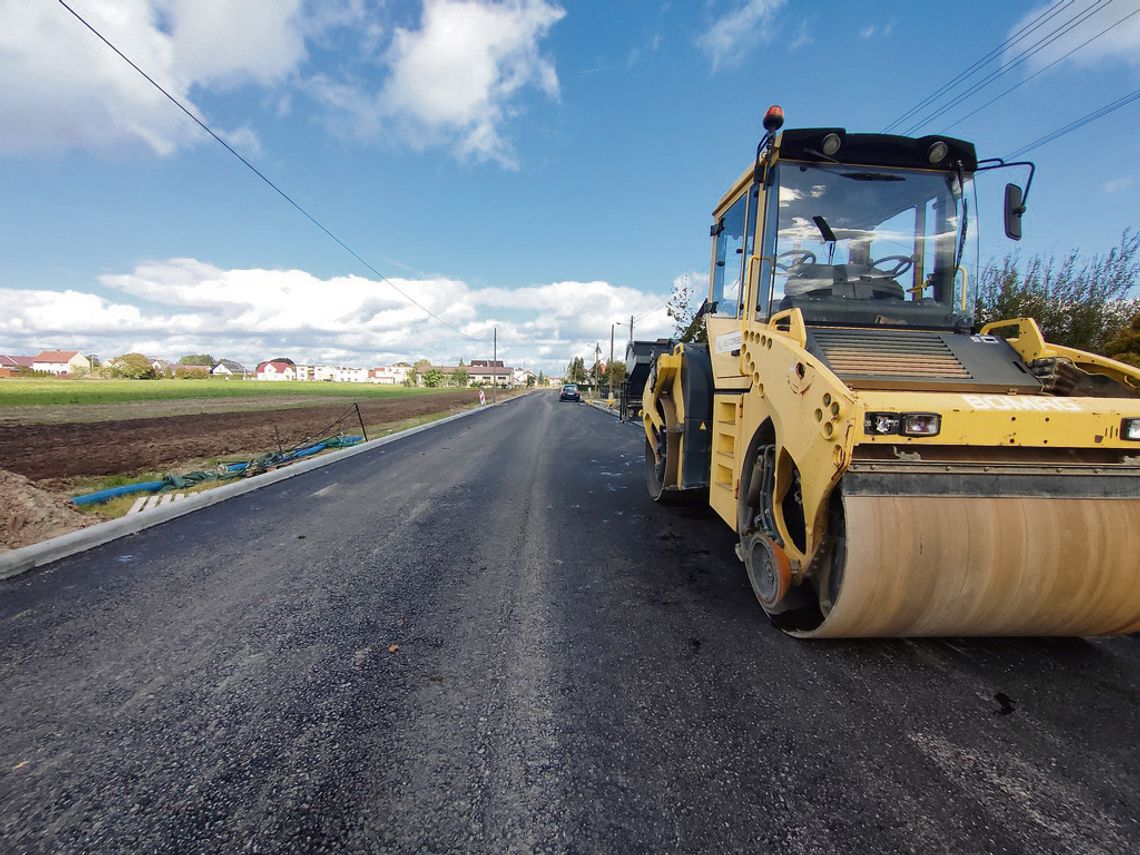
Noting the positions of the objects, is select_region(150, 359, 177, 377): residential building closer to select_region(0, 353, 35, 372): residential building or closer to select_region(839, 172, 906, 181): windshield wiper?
select_region(0, 353, 35, 372): residential building

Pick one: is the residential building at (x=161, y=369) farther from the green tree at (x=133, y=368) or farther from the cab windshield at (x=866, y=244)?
the cab windshield at (x=866, y=244)

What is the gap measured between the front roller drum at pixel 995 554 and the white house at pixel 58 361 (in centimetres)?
15721

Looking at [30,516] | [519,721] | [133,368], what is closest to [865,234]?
[519,721]

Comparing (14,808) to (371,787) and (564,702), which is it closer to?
(371,787)

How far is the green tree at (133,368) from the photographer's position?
84.6 m

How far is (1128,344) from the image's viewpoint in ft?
27.4

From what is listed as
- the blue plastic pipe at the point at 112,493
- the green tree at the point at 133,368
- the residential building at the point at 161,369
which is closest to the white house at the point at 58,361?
the residential building at the point at 161,369

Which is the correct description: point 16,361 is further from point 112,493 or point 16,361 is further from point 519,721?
point 519,721

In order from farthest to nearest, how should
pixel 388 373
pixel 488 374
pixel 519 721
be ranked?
1. pixel 388 373
2. pixel 488 374
3. pixel 519 721

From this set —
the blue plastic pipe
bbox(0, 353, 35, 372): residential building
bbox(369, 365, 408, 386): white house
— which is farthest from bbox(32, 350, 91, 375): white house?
the blue plastic pipe

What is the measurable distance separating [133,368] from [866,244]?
113 m

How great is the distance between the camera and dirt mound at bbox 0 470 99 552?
4.59 metres

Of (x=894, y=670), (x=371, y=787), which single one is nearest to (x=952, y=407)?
(x=894, y=670)

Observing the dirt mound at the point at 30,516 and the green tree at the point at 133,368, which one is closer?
the dirt mound at the point at 30,516
